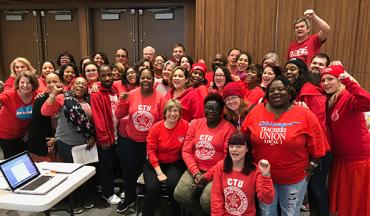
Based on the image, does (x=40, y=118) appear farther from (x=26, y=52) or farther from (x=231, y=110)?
(x=26, y=52)

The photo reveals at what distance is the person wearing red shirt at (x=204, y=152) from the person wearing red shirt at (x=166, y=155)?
141 millimetres

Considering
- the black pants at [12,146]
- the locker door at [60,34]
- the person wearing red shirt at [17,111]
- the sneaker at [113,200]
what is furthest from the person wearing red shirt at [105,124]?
the locker door at [60,34]

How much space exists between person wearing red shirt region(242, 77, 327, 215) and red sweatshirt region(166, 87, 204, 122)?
2.77 ft

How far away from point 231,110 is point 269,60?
3.02 feet

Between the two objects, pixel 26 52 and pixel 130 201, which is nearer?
pixel 130 201

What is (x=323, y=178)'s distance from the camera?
8.38 ft

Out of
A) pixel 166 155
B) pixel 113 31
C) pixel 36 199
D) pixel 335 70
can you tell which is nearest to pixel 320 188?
pixel 335 70

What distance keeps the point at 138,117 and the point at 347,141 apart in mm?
1823

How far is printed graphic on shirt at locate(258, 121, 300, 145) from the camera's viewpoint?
208cm

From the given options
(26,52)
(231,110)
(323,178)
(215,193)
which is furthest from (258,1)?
(26,52)

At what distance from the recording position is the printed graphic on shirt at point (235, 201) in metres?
2.15

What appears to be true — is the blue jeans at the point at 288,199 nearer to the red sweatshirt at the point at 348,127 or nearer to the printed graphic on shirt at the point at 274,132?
the printed graphic on shirt at the point at 274,132

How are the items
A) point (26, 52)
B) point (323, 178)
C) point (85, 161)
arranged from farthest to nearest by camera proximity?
1. point (26, 52)
2. point (85, 161)
3. point (323, 178)

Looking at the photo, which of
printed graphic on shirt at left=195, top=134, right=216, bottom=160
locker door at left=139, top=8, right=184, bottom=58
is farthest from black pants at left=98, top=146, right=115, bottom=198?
locker door at left=139, top=8, right=184, bottom=58
